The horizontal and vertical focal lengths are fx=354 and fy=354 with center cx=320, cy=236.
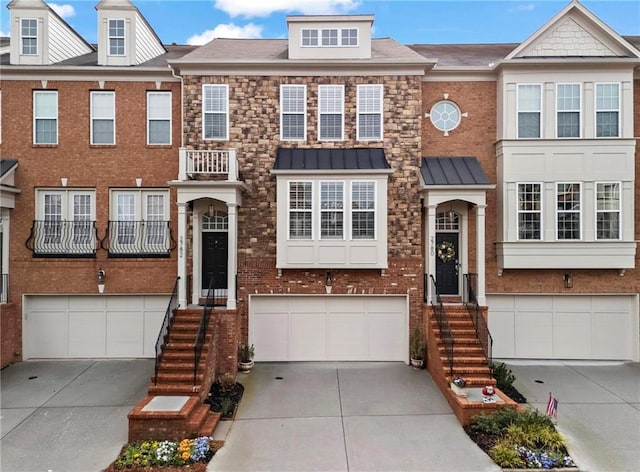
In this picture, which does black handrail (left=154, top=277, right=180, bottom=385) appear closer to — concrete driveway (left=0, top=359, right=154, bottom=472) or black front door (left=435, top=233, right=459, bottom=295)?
concrete driveway (left=0, top=359, right=154, bottom=472)

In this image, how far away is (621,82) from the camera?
10.1 metres

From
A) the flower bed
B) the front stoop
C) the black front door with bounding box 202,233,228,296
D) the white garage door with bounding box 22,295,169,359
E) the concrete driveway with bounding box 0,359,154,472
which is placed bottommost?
the concrete driveway with bounding box 0,359,154,472

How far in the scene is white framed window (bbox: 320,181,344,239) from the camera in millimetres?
9852

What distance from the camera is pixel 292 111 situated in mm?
10359

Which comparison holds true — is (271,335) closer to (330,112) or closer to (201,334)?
(201,334)

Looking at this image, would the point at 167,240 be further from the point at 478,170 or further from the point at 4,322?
the point at 478,170

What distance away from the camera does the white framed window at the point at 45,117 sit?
10641 millimetres

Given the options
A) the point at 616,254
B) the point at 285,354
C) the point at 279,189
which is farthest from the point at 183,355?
the point at 616,254

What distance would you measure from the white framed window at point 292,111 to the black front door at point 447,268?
5378 mm

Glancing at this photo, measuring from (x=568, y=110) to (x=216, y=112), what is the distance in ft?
33.4

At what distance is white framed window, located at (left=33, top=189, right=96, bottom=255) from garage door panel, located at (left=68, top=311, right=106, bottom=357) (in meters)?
1.99

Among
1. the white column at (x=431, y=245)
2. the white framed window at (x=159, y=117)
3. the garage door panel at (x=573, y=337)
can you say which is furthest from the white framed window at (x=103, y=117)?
the garage door panel at (x=573, y=337)

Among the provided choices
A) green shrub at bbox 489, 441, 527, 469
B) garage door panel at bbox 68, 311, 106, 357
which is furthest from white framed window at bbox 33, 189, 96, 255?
green shrub at bbox 489, 441, 527, 469

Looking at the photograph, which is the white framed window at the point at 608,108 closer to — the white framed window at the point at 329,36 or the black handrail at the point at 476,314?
the black handrail at the point at 476,314
